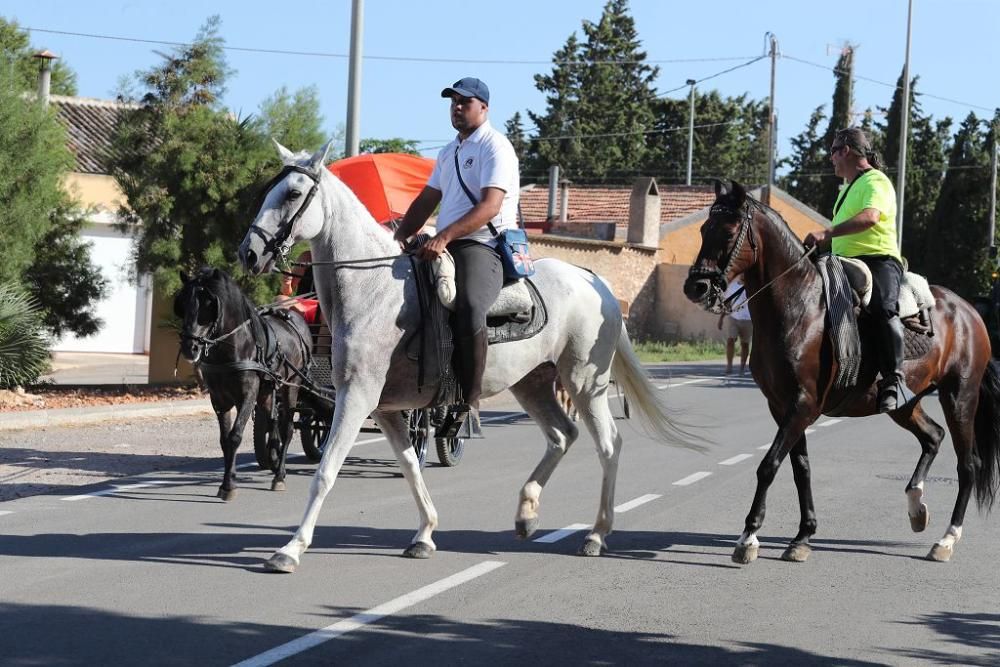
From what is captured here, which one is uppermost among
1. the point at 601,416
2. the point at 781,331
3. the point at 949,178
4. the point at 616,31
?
the point at 616,31

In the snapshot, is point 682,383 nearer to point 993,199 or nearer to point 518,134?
point 993,199

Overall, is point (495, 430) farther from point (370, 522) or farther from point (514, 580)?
point (514, 580)

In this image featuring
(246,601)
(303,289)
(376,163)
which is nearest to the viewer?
(246,601)

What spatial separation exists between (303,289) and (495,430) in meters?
4.25

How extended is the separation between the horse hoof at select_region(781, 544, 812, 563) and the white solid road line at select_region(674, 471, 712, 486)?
3.51 m

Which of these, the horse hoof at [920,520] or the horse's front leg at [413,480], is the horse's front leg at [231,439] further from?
the horse hoof at [920,520]

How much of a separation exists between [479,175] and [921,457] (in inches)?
149

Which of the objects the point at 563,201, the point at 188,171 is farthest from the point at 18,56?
the point at 563,201

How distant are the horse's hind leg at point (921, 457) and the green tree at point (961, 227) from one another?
38636 mm

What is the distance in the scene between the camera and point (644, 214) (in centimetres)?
4475

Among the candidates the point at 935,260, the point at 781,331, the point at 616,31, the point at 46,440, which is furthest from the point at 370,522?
the point at 616,31

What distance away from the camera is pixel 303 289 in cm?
1336

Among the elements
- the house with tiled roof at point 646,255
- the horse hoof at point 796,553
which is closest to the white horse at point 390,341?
the horse hoof at point 796,553

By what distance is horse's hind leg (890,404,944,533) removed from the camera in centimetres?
891
